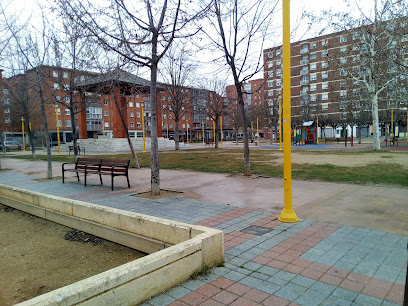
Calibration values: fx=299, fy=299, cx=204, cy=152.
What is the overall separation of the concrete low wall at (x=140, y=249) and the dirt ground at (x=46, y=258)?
0.20m

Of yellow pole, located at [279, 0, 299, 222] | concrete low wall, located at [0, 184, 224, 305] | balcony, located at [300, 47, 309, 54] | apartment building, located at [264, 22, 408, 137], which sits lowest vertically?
concrete low wall, located at [0, 184, 224, 305]

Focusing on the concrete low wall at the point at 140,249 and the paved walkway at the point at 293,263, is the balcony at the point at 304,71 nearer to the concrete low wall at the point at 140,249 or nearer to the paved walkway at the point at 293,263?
the paved walkway at the point at 293,263

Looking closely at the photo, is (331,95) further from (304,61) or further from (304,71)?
(304,61)

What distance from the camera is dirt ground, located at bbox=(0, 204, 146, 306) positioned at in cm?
349

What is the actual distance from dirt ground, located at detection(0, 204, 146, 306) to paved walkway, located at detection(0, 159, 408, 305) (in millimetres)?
1429

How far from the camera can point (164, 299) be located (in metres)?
2.84

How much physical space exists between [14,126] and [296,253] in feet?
215

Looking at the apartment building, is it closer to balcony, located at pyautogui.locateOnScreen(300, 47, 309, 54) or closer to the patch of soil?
balcony, located at pyautogui.locateOnScreen(300, 47, 309, 54)

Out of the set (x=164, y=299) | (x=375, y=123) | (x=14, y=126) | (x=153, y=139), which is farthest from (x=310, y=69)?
(x=164, y=299)

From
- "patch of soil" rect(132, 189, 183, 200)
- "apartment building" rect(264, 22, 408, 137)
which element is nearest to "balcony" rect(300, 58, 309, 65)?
"apartment building" rect(264, 22, 408, 137)

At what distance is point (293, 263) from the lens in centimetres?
360

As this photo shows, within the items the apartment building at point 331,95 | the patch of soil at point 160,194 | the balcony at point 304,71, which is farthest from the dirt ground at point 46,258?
the balcony at point 304,71

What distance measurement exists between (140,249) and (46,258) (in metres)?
1.39

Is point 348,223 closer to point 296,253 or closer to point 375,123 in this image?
point 296,253
